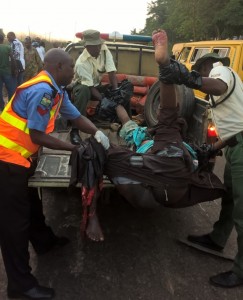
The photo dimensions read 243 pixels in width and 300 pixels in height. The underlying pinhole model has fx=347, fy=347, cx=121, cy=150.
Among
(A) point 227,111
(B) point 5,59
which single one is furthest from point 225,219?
(B) point 5,59

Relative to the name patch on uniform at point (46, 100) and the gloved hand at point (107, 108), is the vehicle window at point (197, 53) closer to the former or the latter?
the gloved hand at point (107, 108)

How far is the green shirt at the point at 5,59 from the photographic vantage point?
808cm

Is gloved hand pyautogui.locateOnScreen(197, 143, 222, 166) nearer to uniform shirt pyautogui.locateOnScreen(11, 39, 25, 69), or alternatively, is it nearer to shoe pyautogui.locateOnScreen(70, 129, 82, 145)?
shoe pyautogui.locateOnScreen(70, 129, 82, 145)

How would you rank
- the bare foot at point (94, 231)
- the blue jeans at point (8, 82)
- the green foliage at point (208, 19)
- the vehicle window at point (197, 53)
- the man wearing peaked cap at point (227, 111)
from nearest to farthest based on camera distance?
1. the man wearing peaked cap at point (227, 111)
2. the bare foot at point (94, 231)
3. the blue jeans at point (8, 82)
4. the vehicle window at point (197, 53)
5. the green foliage at point (208, 19)

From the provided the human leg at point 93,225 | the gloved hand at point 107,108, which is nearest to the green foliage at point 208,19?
the gloved hand at point 107,108

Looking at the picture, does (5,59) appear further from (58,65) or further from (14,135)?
(14,135)

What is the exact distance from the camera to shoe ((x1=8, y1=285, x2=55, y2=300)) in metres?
2.65

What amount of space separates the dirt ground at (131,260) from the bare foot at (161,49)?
1.57 meters

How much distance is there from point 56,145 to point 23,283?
1088mm

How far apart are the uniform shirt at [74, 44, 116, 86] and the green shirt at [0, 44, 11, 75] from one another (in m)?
3.85

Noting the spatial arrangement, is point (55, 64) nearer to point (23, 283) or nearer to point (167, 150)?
point (167, 150)

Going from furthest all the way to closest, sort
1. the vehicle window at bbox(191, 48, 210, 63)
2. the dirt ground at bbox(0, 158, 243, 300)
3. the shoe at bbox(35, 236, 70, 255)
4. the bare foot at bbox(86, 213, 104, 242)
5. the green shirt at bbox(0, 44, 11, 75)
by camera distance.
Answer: the vehicle window at bbox(191, 48, 210, 63) < the green shirt at bbox(0, 44, 11, 75) < the shoe at bbox(35, 236, 70, 255) < the dirt ground at bbox(0, 158, 243, 300) < the bare foot at bbox(86, 213, 104, 242)

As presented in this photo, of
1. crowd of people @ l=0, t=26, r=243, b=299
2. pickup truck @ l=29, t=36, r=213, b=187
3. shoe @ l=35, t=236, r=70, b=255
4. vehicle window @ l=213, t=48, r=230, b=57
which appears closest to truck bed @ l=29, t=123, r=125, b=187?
pickup truck @ l=29, t=36, r=213, b=187

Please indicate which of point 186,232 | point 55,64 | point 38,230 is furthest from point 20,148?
point 186,232
